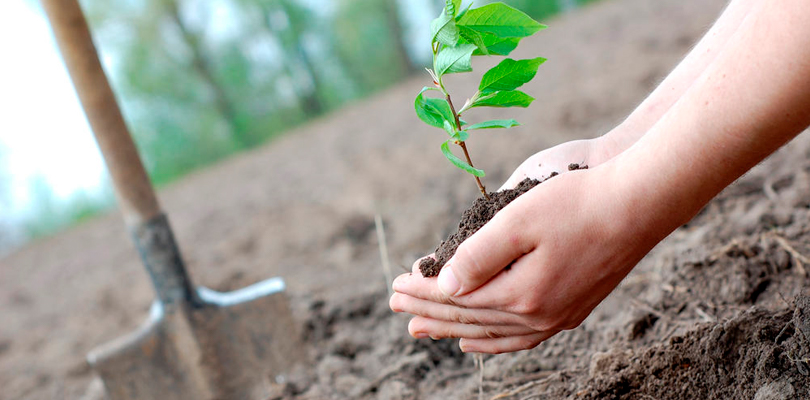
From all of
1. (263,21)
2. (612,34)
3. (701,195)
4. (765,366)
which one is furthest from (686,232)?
(263,21)

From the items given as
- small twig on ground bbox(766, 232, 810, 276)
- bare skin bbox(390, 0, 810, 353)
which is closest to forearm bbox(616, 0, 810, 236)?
bare skin bbox(390, 0, 810, 353)

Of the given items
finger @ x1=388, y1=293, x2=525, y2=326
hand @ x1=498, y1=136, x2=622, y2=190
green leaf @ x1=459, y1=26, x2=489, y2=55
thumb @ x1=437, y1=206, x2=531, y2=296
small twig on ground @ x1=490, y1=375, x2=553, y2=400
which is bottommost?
small twig on ground @ x1=490, y1=375, x2=553, y2=400

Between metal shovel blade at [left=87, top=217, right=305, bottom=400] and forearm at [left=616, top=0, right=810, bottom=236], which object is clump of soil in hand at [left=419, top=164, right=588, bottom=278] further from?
metal shovel blade at [left=87, top=217, right=305, bottom=400]

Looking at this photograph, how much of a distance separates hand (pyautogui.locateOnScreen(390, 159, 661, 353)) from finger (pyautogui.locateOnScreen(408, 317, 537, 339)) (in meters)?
0.03

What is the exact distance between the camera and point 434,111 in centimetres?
93

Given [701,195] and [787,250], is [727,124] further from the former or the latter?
[787,250]

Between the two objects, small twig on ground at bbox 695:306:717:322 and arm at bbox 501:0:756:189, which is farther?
small twig on ground at bbox 695:306:717:322

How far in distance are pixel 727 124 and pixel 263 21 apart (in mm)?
6127

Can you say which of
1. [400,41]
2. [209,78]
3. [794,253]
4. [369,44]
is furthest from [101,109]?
[400,41]

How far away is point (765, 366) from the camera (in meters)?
0.84

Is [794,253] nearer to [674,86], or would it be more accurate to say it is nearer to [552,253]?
[674,86]

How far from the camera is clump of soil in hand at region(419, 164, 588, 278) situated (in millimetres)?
890

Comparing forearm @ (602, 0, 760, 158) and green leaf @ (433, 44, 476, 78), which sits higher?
green leaf @ (433, 44, 476, 78)

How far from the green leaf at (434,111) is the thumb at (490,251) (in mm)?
187
